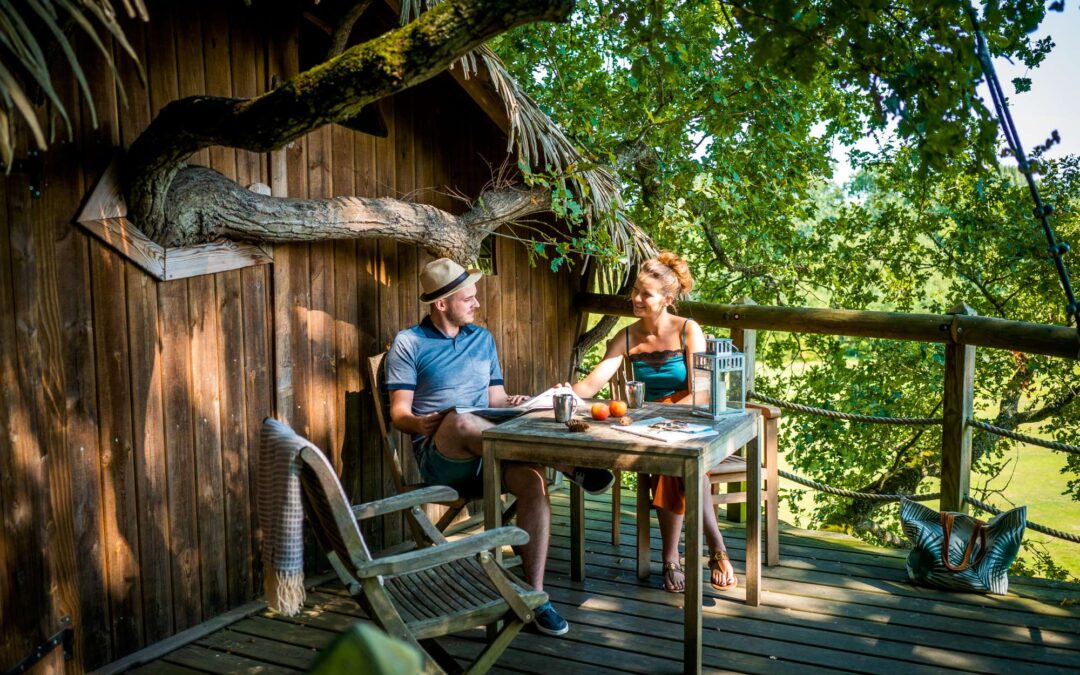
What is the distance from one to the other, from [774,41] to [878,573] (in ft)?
9.39

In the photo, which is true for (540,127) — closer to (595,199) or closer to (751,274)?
(595,199)

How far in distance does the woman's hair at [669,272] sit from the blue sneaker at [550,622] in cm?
159

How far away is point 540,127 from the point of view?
4258mm

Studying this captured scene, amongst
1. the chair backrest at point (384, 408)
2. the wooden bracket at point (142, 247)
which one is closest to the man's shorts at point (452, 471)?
the chair backrest at point (384, 408)

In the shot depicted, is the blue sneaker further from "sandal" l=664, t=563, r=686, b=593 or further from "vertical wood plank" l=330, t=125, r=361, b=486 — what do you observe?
"vertical wood plank" l=330, t=125, r=361, b=486

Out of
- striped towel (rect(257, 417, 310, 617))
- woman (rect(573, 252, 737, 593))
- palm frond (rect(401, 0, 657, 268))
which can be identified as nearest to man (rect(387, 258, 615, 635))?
woman (rect(573, 252, 737, 593))

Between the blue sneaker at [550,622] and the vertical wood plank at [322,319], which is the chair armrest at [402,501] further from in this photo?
the vertical wood plank at [322,319]

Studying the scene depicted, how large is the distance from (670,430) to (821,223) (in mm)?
5816

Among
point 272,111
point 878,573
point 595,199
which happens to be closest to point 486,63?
point 595,199

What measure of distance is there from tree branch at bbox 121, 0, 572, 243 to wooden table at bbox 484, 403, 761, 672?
138 centimetres

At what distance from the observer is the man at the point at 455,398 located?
3586 mm

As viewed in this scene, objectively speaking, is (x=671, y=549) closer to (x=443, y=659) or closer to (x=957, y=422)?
(x=443, y=659)

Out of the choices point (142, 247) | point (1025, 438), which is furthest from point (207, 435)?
point (1025, 438)

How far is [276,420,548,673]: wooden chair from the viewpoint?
2.41 meters
